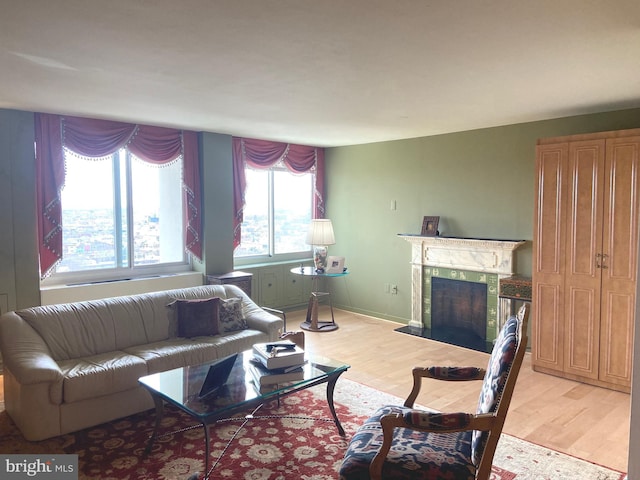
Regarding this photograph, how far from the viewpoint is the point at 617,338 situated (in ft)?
12.9

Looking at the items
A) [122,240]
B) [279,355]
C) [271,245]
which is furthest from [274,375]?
[271,245]

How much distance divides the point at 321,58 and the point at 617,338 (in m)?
3.29

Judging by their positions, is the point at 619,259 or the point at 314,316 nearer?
the point at 619,259

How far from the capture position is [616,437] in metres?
3.17

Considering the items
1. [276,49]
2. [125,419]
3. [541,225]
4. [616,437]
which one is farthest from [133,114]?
[616,437]

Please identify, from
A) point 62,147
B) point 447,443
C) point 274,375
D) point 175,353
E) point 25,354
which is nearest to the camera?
point 447,443

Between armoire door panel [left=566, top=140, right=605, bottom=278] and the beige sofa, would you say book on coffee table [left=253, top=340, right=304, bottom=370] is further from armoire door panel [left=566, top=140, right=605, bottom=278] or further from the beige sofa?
armoire door panel [left=566, top=140, right=605, bottom=278]

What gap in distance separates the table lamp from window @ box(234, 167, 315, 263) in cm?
56

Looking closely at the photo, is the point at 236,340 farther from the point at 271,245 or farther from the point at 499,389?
the point at 271,245

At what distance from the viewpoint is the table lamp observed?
610 centimetres

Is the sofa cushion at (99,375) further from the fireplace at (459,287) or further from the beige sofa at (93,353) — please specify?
the fireplace at (459,287)

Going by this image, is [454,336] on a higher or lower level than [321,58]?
lower

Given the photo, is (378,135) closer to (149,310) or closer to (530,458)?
(149,310)

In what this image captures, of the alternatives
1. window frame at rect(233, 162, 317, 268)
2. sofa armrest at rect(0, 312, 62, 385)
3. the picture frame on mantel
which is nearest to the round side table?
window frame at rect(233, 162, 317, 268)
